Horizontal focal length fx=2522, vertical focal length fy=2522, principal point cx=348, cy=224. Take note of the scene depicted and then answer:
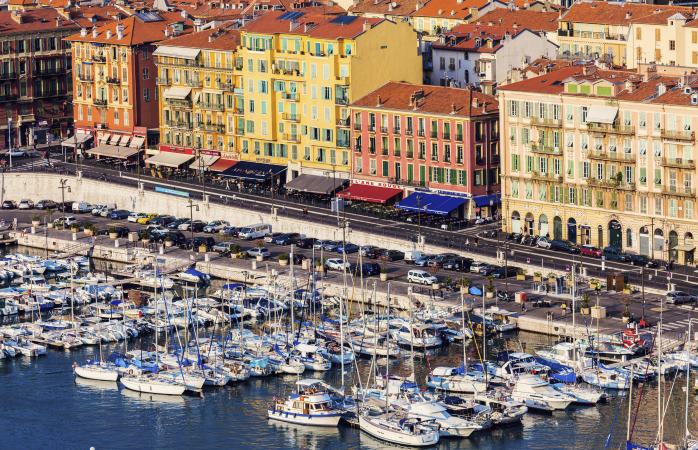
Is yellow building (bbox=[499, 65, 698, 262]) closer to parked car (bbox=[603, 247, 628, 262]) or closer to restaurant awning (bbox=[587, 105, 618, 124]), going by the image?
restaurant awning (bbox=[587, 105, 618, 124])

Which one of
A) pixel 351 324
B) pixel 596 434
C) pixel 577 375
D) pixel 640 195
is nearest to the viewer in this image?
pixel 596 434

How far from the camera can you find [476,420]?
517ft

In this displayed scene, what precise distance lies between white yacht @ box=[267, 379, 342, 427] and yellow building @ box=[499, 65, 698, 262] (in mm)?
39054

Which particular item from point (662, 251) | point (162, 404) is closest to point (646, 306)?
point (662, 251)

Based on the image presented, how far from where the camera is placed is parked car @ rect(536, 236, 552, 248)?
7677 inches

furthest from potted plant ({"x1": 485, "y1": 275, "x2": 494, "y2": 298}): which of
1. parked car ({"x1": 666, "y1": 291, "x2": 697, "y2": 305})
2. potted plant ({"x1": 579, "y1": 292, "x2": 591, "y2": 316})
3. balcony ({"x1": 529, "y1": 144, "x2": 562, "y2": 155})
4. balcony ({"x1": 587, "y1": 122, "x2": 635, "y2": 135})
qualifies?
balcony ({"x1": 587, "y1": 122, "x2": 635, "y2": 135})

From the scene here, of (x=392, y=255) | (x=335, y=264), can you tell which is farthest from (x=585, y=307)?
(x=335, y=264)

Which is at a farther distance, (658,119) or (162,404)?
(658,119)

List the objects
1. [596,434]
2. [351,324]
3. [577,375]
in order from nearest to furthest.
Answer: [596,434]
[577,375]
[351,324]

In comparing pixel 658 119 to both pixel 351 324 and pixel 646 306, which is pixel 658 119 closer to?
pixel 646 306

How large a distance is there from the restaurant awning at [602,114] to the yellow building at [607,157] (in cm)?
8

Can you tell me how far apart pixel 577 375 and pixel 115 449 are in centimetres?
3110

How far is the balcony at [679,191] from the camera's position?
187m

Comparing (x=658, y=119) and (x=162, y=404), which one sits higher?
(x=658, y=119)
